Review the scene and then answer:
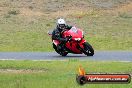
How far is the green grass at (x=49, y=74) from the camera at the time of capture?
38.8ft

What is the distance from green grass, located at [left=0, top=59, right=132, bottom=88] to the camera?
11.8 meters

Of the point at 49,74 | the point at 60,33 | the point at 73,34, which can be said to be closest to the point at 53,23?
the point at 60,33

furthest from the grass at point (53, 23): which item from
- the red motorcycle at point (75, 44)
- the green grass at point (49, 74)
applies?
the green grass at point (49, 74)

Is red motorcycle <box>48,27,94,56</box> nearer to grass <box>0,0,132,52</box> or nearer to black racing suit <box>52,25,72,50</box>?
black racing suit <box>52,25,72,50</box>

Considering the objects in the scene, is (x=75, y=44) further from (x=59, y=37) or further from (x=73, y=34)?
(x=59, y=37)

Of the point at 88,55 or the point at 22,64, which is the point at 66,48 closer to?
the point at 88,55

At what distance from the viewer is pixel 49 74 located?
14.4 m

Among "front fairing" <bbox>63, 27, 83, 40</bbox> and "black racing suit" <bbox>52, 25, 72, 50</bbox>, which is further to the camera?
"black racing suit" <bbox>52, 25, 72, 50</bbox>

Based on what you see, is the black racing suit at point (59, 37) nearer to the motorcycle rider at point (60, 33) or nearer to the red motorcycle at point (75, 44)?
the motorcycle rider at point (60, 33)

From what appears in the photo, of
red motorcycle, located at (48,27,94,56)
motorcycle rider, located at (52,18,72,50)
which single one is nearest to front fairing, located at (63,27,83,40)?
red motorcycle, located at (48,27,94,56)

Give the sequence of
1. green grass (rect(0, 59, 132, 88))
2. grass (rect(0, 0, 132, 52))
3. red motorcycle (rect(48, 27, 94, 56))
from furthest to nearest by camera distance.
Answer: grass (rect(0, 0, 132, 52))
red motorcycle (rect(48, 27, 94, 56))
green grass (rect(0, 59, 132, 88))

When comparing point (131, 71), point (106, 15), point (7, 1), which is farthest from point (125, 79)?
point (7, 1)

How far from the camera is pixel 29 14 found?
4669 centimetres

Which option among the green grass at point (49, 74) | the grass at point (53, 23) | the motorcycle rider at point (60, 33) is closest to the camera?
the green grass at point (49, 74)
